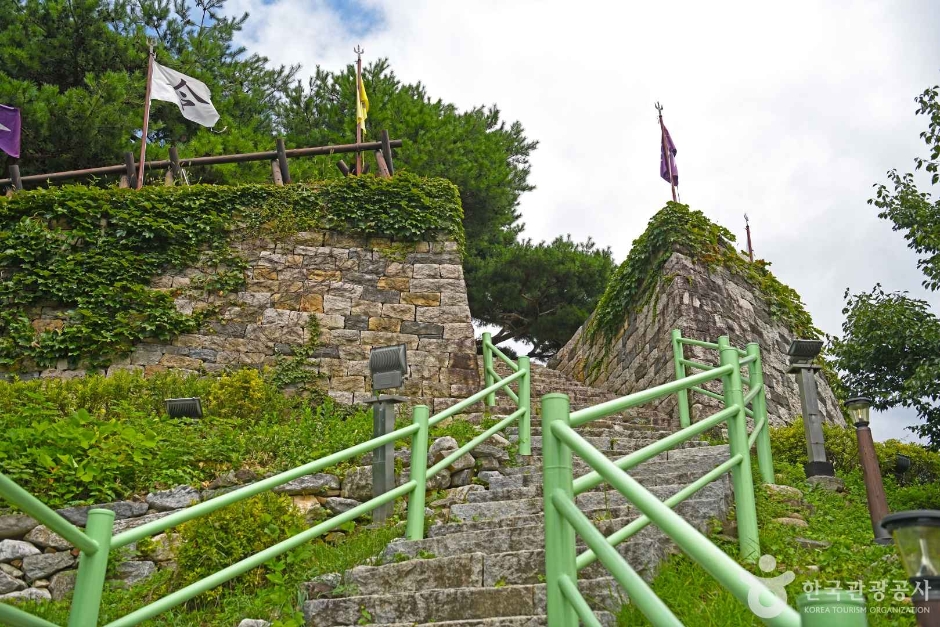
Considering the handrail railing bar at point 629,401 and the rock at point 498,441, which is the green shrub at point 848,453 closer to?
the rock at point 498,441

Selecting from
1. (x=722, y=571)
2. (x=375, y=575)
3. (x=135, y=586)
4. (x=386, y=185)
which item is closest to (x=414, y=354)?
(x=386, y=185)

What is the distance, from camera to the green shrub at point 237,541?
13.5 feet

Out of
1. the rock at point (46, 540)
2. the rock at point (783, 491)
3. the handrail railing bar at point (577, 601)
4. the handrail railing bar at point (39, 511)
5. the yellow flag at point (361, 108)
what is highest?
the yellow flag at point (361, 108)

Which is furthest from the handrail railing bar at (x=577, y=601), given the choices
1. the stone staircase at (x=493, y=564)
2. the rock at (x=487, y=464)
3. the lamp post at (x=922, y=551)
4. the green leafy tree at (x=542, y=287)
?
the green leafy tree at (x=542, y=287)

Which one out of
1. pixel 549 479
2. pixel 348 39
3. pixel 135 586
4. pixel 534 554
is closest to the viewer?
pixel 549 479

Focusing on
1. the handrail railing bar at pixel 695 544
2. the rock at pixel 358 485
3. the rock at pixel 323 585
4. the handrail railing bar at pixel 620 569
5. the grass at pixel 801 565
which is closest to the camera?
the handrail railing bar at pixel 695 544

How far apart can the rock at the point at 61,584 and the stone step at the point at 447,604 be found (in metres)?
2.10

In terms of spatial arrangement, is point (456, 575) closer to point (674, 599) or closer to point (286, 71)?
point (674, 599)

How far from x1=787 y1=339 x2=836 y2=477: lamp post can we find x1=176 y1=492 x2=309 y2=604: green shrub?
11.8ft

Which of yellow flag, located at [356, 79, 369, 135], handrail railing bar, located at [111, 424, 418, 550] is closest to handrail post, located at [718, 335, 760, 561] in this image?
handrail railing bar, located at [111, 424, 418, 550]

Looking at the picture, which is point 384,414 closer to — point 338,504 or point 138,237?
point 338,504

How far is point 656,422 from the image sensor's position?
8.20 m

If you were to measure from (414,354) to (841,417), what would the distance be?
17.7ft

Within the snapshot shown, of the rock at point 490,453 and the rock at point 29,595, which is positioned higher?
the rock at point 490,453
